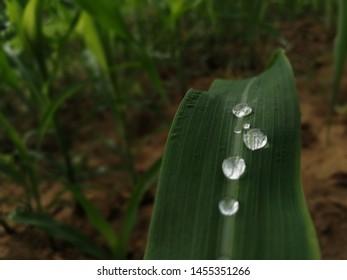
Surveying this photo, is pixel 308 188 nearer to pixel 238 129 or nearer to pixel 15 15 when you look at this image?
pixel 238 129

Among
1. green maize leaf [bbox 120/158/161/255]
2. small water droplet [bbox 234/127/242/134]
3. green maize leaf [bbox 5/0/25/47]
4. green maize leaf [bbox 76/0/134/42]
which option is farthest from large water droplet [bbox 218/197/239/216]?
green maize leaf [bbox 5/0/25/47]

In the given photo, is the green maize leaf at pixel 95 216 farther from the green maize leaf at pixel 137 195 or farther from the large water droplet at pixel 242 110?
the large water droplet at pixel 242 110

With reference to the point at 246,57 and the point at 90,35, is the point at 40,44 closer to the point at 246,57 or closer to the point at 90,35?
the point at 90,35

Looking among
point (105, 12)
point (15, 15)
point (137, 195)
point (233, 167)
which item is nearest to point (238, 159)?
point (233, 167)

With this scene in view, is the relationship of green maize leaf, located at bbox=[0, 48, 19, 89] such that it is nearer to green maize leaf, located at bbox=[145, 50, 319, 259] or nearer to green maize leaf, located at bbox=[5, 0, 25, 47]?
green maize leaf, located at bbox=[5, 0, 25, 47]

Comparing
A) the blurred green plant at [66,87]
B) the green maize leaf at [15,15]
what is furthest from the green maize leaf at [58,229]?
the green maize leaf at [15,15]

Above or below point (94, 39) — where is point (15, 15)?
above
